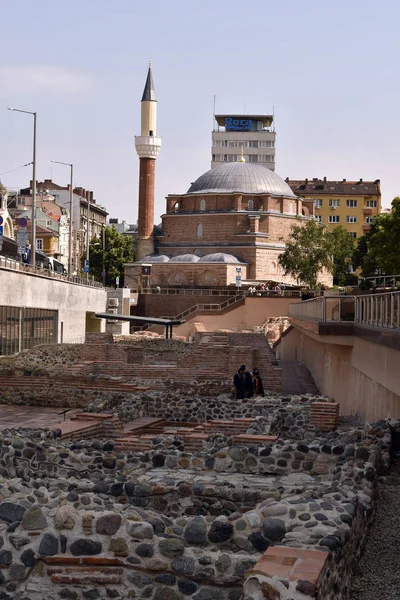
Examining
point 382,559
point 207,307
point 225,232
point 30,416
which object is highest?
point 225,232

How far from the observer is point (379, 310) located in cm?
1553

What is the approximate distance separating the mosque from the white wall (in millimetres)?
28344

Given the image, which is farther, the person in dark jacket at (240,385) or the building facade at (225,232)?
the building facade at (225,232)

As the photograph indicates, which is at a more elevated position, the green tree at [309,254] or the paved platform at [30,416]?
the green tree at [309,254]

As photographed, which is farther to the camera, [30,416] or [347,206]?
[347,206]

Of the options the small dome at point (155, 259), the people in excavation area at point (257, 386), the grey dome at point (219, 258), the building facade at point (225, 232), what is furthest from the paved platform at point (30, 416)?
the small dome at point (155, 259)

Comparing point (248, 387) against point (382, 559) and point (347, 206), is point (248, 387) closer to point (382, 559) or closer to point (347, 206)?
point (382, 559)

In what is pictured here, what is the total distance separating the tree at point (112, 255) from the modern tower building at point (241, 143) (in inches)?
2070

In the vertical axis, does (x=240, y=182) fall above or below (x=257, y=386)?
above

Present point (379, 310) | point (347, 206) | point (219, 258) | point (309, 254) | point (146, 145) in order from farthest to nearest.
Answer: point (347, 206), point (146, 145), point (219, 258), point (309, 254), point (379, 310)

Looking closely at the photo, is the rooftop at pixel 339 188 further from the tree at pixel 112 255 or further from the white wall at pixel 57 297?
the white wall at pixel 57 297

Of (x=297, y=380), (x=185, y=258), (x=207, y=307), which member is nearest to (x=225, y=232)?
(x=185, y=258)

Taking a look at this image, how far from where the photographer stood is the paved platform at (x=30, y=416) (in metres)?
14.5

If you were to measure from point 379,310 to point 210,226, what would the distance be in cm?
6589
